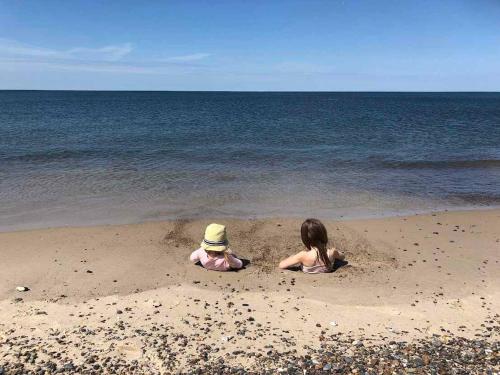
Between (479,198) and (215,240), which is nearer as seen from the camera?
(215,240)

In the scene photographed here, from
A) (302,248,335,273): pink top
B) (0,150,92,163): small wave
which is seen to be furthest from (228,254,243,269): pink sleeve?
(0,150,92,163): small wave

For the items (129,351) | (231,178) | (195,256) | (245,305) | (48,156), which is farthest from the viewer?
(48,156)

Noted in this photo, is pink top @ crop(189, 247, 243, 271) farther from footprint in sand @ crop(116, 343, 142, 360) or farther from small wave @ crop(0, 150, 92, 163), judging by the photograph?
small wave @ crop(0, 150, 92, 163)

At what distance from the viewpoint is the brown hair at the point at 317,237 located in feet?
24.5

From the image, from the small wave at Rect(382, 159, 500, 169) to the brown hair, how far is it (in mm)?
12208

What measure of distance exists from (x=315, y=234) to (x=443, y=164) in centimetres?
1413

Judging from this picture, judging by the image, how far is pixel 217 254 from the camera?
7.59m

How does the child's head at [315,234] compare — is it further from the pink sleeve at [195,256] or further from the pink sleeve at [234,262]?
the pink sleeve at [195,256]

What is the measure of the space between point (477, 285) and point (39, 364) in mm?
6217

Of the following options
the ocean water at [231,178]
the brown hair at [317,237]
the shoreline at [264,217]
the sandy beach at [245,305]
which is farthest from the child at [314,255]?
the ocean water at [231,178]

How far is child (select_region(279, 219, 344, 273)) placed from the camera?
746cm

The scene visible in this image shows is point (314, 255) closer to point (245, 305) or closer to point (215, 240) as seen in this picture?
point (215, 240)

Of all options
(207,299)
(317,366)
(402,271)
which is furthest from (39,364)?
(402,271)

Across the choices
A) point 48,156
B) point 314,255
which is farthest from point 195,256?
point 48,156
